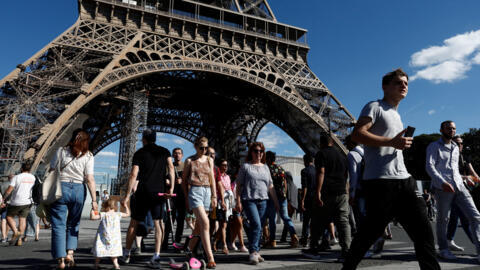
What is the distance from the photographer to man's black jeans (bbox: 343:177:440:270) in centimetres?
257

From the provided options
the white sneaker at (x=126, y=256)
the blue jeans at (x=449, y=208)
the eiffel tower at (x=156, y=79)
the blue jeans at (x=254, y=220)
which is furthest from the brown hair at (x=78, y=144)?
the eiffel tower at (x=156, y=79)

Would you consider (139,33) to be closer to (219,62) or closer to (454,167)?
(219,62)

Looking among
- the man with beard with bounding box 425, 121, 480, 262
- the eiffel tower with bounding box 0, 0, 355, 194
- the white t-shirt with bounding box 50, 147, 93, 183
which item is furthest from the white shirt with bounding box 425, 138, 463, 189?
the eiffel tower with bounding box 0, 0, 355, 194

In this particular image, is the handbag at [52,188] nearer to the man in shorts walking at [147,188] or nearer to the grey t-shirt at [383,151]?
the man in shorts walking at [147,188]

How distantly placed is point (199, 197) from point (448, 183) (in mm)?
3331

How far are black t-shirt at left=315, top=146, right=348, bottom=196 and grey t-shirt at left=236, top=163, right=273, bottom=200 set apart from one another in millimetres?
782

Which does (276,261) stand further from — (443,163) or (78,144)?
(78,144)

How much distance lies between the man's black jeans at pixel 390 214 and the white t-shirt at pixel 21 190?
22.0ft

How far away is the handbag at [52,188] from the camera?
4081 millimetres

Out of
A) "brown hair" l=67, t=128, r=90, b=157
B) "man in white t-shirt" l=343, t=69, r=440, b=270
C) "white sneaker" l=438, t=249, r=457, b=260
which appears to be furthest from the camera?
"white sneaker" l=438, t=249, r=457, b=260

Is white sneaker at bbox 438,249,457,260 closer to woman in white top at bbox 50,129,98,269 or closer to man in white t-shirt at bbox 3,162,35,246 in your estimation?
woman in white top at bbox 50,129,98,269

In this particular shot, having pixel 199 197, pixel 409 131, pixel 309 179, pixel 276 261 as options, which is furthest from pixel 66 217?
pixel 309 179

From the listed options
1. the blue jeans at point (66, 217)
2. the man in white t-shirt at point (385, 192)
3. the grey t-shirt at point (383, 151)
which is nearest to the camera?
the man in white t-shirt at point (385, 192)

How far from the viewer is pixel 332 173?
16.4 feet
